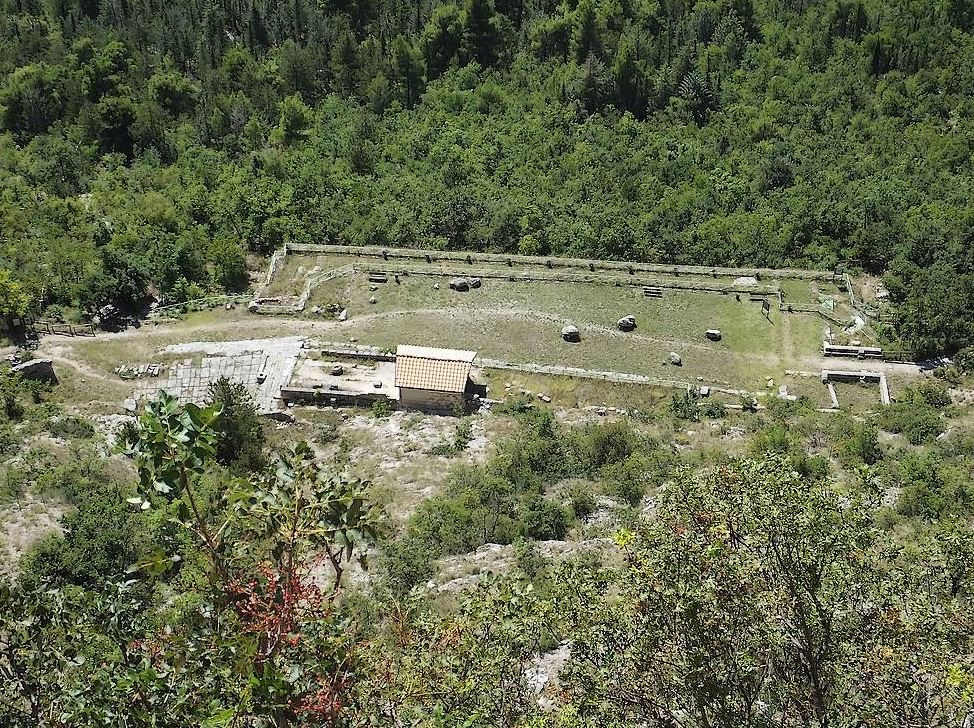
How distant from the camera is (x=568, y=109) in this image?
191 ft

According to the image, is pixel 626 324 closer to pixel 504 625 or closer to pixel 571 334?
pixel 571 334

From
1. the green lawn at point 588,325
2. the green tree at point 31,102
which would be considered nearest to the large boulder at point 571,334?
the green lawn at point 588,325

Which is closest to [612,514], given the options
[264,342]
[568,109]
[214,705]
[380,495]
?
[380,495]

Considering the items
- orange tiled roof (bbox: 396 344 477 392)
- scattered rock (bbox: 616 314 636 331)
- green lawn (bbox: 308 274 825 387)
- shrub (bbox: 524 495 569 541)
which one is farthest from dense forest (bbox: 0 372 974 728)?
scattered rock (bbox: 616 314 636 331)

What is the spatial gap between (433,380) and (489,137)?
2398 cm

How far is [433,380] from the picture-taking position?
3631 centimetres

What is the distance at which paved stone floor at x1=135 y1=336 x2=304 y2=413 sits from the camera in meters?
38.2

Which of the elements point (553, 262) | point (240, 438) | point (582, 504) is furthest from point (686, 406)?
point (240, 438)

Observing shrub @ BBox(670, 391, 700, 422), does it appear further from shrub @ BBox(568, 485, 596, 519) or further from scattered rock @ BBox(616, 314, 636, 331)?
shrub @ BBox(568, 485, 596, 519)

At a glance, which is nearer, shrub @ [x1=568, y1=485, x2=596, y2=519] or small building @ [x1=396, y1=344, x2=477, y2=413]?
shrub @ [x1=568, y1=485, x2=596, y2=519]

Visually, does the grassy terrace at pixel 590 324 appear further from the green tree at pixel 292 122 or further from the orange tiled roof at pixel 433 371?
the green tree at pixel 292 122

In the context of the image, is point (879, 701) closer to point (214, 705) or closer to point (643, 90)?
point (214, 705)

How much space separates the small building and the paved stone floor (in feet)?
15.5

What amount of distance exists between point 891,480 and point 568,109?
1358 inches
